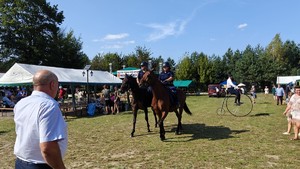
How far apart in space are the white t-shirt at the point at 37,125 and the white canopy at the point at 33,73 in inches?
616

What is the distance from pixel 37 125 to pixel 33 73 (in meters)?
16.9

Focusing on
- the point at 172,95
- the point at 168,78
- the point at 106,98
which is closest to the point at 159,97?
the point at 172,95

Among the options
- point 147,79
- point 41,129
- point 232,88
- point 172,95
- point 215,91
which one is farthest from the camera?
point 215,91

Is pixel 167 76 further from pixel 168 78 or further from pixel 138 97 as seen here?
pixel 138 97

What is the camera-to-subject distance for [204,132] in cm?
993

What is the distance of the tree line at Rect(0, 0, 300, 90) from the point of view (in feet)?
125

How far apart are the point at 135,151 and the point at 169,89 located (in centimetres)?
275

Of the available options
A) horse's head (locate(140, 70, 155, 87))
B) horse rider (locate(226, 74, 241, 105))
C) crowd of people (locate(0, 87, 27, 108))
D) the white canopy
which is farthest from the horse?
crowd of people (locate(0, 87, 27, 108))

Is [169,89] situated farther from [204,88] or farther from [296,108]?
[204,88]

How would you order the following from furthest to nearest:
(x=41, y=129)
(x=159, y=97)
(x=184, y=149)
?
(x=159, y=97)
(x=184, y=149)
(x=41, y=129)

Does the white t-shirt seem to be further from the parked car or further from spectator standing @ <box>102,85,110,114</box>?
the parked car

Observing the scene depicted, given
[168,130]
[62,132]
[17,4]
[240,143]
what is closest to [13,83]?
[168,130]

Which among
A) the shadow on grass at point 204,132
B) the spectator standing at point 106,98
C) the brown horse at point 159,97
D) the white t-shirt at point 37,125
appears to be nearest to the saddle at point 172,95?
the brown horse at point 159,97

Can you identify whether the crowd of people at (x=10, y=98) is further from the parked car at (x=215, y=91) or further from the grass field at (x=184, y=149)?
the parked car at (x=215, y=91)
